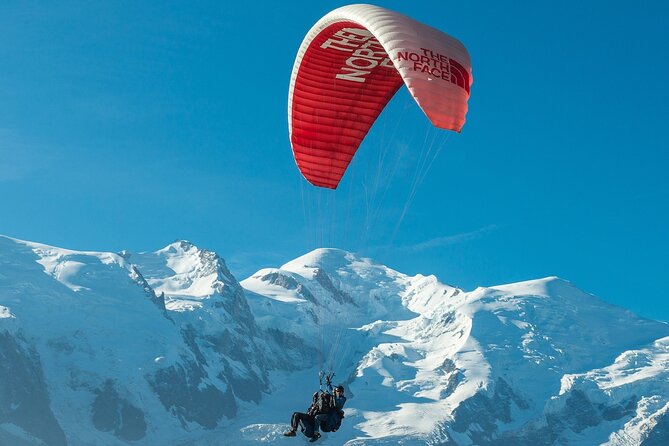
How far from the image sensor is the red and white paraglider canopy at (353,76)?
1393 inches

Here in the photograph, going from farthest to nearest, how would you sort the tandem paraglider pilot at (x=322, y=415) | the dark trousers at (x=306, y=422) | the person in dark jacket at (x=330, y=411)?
the person in dark jacket at (x=330, y=411) → the tandem paraglider pilot at (x=322, y=415) → the dark trousers at (x=306, y=422)

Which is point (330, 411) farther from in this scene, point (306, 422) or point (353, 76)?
point (353, 76)

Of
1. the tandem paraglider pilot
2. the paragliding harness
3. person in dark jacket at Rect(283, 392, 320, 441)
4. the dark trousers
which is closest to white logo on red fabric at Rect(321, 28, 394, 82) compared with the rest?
the paragliding harness

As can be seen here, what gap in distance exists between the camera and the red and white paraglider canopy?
35375 mm

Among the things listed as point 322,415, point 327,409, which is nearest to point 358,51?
point 327,409

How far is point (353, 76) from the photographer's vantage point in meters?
42.9

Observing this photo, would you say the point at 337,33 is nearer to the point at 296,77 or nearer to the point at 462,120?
the point at 296,77

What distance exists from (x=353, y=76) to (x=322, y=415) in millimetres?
13819

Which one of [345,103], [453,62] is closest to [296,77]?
[345,103]

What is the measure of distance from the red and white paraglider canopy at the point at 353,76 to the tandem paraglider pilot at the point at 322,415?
33.0 feet

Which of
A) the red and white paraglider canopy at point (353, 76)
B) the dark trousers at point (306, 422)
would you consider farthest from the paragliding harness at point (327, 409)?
the red and white paraglider canopy at point (353, 76)

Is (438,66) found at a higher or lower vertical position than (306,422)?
higher

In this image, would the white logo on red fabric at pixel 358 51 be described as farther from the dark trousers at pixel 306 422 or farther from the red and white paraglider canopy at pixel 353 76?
the dark trousers at pixel 306 422

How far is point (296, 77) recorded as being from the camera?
42.8m
